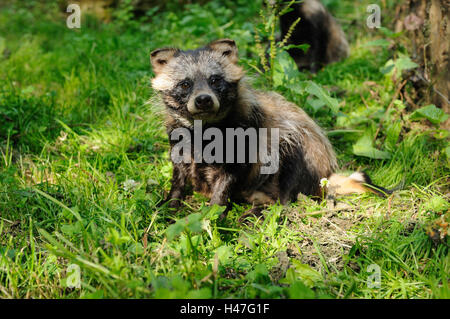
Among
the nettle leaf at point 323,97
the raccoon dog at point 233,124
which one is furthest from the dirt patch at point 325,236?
the nettle leaf at point 323,97

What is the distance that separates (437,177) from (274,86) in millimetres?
1710

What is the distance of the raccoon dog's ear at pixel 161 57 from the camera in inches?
130

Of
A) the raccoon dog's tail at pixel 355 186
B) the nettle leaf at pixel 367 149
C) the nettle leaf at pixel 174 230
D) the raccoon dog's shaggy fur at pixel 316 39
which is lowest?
the nettle leaf at pixel 174 230

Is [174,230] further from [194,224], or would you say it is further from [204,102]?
[204,102]

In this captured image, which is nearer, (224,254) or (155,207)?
(224,254)

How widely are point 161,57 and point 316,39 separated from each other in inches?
140

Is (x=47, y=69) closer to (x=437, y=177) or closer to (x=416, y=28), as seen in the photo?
(x=416, y=28)

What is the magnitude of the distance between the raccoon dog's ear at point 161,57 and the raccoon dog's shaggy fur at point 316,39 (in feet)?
9.98

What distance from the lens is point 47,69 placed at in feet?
17.0

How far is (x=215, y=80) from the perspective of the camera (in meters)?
3.17

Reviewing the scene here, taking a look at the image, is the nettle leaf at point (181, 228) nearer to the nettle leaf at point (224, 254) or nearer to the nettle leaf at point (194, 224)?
the nettle leaf at point (194, 224)

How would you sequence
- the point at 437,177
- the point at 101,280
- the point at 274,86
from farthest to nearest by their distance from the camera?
the point at 274,86, the point at 437,177, the point at 101,280

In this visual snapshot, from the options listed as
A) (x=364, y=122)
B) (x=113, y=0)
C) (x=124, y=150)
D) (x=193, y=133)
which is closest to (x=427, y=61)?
(x=364, y=122)

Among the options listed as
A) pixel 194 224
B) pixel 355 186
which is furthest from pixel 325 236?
pixel 194 224
